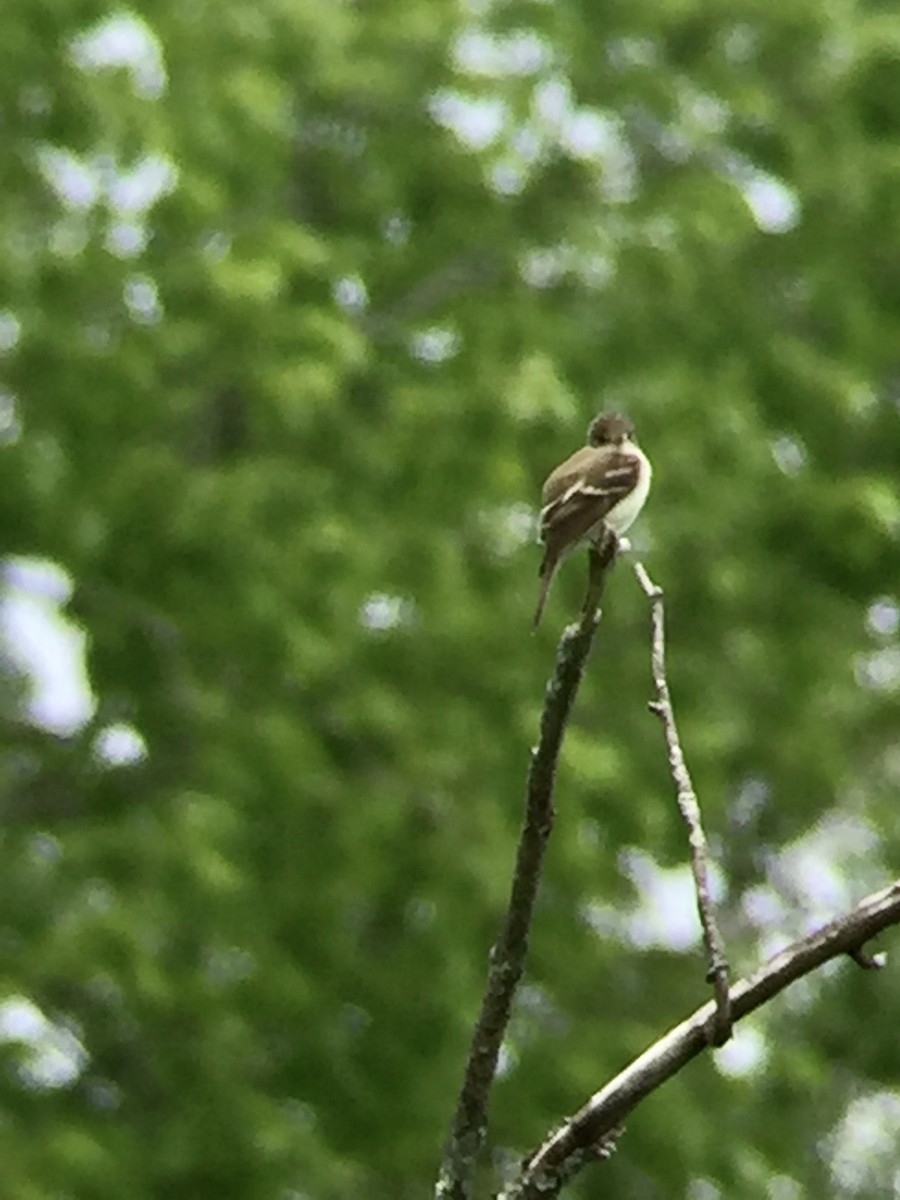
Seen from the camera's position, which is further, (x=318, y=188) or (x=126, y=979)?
(x=318, y=188)

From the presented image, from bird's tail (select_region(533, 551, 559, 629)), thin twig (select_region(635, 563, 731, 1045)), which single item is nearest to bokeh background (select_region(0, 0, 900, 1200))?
bird's tail (select_region(533, 551, 559, 629))

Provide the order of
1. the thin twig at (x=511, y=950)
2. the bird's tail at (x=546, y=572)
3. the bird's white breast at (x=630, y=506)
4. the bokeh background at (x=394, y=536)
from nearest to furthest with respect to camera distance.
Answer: the thin twig at (x=511, y=950) → the bird's white breast at (x=630, y=506) → the bird's tail at (x=546, y=572) → the bokeh background at (x=394, y=536)

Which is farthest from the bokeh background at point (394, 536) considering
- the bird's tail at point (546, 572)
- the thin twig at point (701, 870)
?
the thin twig at point (701, 870)

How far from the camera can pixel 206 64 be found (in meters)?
11.6

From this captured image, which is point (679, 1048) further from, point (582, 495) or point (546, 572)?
point (546, 572)

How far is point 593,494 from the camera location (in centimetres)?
452

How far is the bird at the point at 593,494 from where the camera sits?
4.42 metres

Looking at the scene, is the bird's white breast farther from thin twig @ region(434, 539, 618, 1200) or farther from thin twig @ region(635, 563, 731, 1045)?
thin twig @ region(434, 539, 618, 1200)

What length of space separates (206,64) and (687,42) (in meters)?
2.90

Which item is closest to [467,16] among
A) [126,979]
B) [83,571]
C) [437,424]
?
[437,424]

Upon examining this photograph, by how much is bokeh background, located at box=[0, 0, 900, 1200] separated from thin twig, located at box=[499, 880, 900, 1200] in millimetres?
7345

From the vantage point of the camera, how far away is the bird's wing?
14.5 ft

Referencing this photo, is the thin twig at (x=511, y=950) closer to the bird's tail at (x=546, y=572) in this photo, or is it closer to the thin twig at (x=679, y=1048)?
the thin twig at (x=679, y=1048)

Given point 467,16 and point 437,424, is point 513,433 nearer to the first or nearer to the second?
point 437,424
